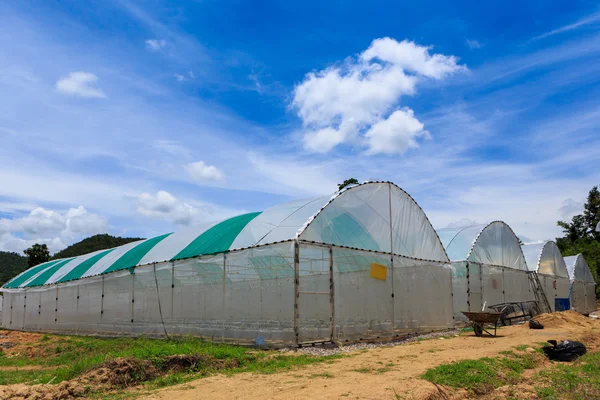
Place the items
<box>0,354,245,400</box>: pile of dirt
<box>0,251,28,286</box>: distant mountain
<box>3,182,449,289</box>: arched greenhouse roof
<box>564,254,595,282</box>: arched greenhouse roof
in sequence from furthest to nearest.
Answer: <box>0,251,28,286</box>: distant mountain → <box>564,254,595,282</box>: arched greenhouse roof → <box>3,182,449,289</box>: arched greenhouse roof → <box>0,354,245,400</box>: pile of dirt

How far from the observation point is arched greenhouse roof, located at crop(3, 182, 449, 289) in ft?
48.2

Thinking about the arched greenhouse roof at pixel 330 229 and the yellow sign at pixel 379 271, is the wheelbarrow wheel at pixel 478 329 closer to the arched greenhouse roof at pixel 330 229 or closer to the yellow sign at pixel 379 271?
the arched greenhouse roof at pixel 330 229

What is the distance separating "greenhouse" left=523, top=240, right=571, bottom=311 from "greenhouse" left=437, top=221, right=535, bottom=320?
8.18 ft

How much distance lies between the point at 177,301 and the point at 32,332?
17638 mm

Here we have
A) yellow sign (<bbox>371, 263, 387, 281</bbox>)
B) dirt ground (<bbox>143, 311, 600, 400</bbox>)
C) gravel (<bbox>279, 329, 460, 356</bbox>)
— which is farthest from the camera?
yellow sign (<bbox>371, 263, 387, 281</bbox>)

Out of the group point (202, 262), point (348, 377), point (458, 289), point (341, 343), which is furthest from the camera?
point (458, 289)

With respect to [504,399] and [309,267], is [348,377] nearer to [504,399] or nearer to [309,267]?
[504,399]

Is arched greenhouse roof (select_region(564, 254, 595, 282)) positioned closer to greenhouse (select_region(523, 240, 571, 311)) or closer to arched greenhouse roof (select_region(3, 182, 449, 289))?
greenhouse (select_region(523, 240, 571, 311))

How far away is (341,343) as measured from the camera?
45.7ft

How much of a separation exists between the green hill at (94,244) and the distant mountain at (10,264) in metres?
7.10

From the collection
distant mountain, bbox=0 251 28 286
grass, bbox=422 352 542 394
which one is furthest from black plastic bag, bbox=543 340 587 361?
distant mountain, bbox=0 251 28 286

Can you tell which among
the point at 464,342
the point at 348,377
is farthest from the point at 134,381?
the point at 464,342

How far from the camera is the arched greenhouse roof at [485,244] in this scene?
23844 mm

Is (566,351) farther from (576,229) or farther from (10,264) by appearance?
(10,264)
